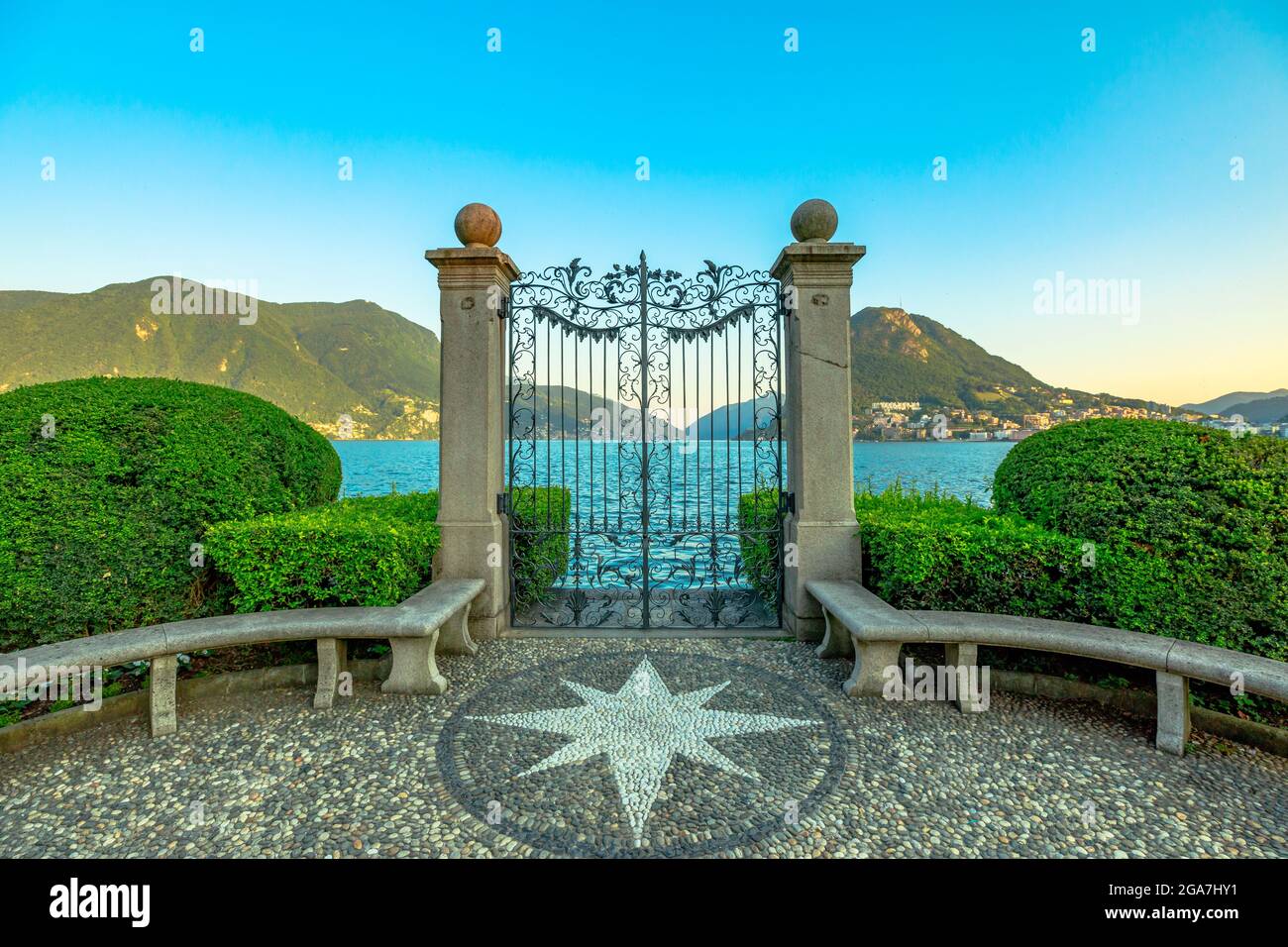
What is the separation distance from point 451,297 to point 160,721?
4320 mm

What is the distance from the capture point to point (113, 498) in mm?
4410

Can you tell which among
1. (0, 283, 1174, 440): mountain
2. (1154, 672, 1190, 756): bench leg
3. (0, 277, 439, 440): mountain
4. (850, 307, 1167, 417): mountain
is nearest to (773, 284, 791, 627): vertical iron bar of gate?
(1154, 672, 1190, 756): bench leg

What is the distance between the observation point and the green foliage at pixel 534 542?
627 cm

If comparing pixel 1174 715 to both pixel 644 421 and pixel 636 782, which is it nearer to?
pixel 636 782

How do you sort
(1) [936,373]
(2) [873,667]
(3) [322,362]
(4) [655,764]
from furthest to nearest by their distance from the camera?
(3) [322,362]
(1) [936,373]
(2) [873,667]
(4) [655,764]

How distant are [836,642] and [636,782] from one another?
9.26 ft

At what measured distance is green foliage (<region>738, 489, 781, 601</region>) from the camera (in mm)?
6266

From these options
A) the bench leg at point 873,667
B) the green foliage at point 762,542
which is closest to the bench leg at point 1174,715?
the bench leg at point 873,667

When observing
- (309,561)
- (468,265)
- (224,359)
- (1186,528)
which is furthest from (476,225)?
(224,359)

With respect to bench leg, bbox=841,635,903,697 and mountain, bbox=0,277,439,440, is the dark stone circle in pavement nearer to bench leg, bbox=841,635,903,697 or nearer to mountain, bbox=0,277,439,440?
bench leg, bbox=841,635,903,697

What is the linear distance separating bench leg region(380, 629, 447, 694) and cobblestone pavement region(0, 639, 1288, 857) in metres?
0.14
